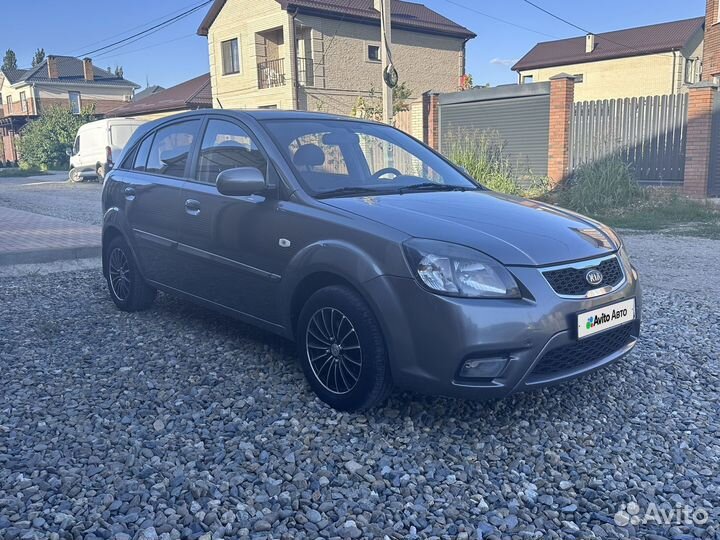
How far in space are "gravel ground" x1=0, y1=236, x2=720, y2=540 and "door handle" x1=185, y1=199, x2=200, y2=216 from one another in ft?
3.15

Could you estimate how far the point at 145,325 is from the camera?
5.22 metres

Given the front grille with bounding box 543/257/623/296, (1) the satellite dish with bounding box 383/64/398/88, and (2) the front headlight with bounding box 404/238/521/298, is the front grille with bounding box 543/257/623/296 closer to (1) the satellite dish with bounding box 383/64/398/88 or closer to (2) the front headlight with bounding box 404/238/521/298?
(2) the front headlight with bounding box 404/238/521/298

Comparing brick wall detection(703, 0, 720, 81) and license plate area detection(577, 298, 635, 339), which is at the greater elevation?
brick wall detection(703, 0, 720, 81)

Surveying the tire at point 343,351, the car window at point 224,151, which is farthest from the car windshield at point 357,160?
the tire at point 343,351

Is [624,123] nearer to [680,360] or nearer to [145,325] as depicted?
[680,360]

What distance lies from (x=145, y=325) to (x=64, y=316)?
0.87 m

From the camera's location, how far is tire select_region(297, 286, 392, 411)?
3279 mm

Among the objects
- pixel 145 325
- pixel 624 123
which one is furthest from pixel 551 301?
pixel 624 123

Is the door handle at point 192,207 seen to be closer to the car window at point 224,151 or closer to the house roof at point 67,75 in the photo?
the car window at point 224,151

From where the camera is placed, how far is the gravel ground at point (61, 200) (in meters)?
13.8

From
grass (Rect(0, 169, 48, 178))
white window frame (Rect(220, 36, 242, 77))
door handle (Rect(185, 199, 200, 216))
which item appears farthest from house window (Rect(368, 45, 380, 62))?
door handle (Rect(185, 199, 200, 216))

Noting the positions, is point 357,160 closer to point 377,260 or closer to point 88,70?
point 377,260

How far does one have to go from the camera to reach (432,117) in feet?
62.2

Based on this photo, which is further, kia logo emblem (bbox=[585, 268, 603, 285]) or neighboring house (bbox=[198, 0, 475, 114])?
neighboring house (bbox=[198, 0, 475, 114])
